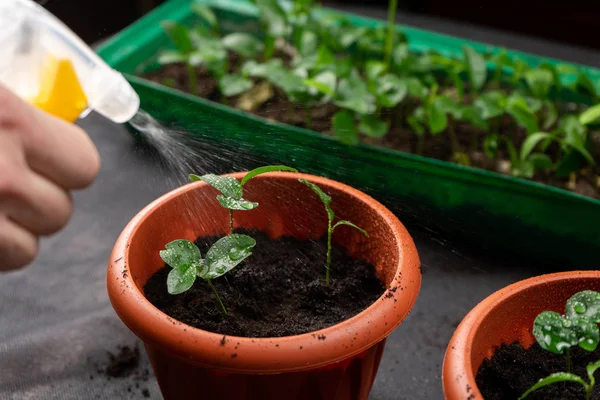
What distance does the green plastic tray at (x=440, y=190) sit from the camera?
1312 millimetres

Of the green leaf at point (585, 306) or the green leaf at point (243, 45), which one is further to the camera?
the green leaf at point (243, 45)

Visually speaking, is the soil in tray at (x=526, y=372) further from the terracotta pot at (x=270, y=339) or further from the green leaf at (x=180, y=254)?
the green leaf at (x=180, y=254)

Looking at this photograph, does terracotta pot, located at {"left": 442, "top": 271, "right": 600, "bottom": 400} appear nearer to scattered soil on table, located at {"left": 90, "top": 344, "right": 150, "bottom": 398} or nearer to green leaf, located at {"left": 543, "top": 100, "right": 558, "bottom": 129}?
scattered soil on table, located at {"left": 90, "top": 344, "right": 150, "bottom": 398}

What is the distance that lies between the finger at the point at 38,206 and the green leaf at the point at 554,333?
1.70ft

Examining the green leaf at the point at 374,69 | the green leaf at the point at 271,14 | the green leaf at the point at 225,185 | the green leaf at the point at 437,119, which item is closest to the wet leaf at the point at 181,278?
the green leaf at the point at 225,185

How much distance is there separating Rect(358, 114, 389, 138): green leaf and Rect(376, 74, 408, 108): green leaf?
0.05m

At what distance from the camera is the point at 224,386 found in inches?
32.0

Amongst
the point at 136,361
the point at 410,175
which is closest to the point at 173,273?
the point at 136,361

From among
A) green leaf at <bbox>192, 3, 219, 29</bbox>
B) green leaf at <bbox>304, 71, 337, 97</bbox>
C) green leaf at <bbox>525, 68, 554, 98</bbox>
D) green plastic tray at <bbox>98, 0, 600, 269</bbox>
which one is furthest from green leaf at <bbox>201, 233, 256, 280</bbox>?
green leaf at <bbox>192, 3, 219, 29</bbox>

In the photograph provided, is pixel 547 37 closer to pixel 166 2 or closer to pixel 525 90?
pixel 525 90

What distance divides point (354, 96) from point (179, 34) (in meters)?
0.57

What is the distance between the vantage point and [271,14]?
1.86 meters

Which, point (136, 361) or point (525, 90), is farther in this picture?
point (525, 90)

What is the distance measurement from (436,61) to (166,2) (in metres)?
0.88
